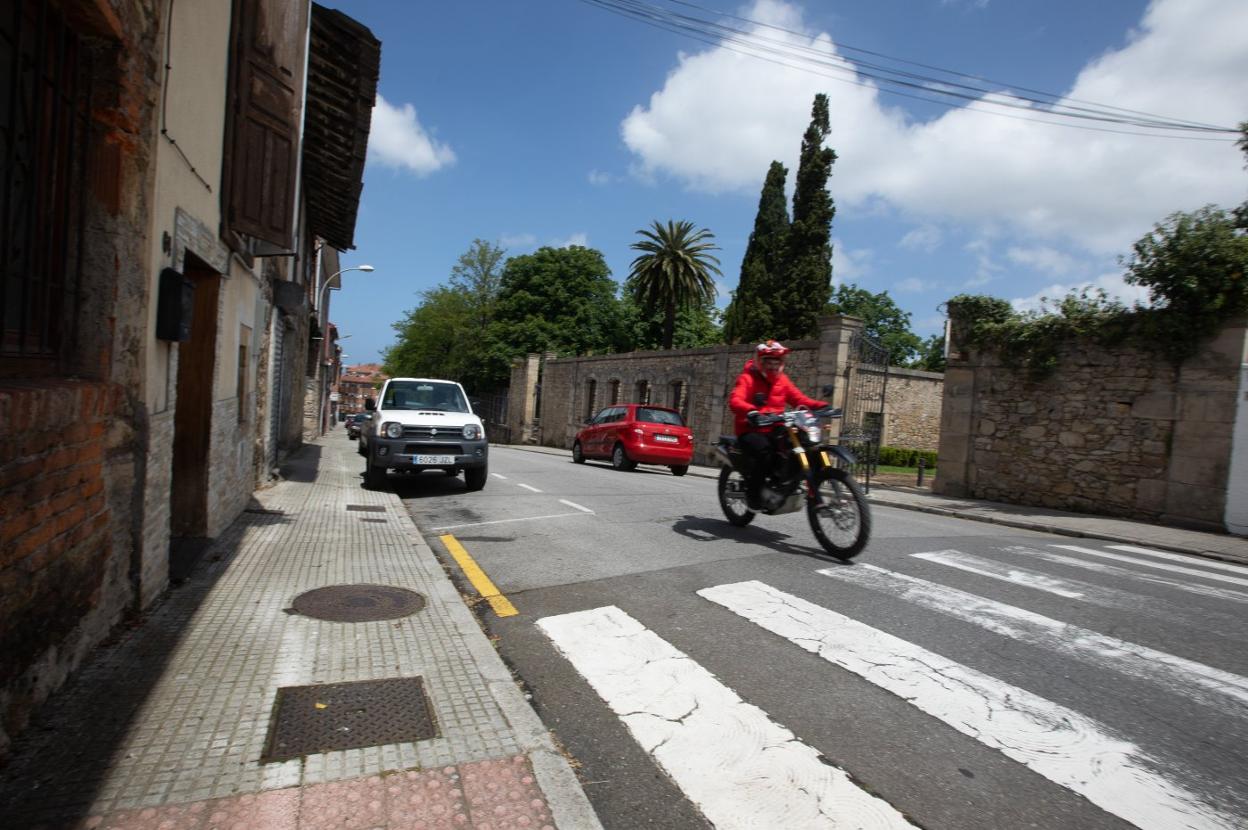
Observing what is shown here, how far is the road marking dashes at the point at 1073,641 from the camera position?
11.8 feet

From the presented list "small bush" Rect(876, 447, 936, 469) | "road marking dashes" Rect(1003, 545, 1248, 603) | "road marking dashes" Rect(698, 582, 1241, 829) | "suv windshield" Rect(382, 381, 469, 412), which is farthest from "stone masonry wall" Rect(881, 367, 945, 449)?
"road marking dashes" Rect(698, 582, 1241, 829)

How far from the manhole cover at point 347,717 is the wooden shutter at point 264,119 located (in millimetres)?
4462

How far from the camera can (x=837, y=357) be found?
18.9 m

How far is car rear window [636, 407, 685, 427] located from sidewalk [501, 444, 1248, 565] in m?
5.64

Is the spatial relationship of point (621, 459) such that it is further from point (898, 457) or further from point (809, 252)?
point (809, 252)

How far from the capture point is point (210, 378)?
232 inches

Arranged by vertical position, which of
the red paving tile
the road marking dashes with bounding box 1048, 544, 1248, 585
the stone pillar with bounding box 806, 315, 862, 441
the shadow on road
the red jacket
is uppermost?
the stone pillar with bounding box 806, 315, 862, 441

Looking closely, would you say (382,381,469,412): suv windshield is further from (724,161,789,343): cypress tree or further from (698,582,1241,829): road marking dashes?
(724,161,789,343): cypress tree

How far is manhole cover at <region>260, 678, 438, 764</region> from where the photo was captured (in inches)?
108

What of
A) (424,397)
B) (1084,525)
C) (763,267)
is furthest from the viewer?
(763,267)

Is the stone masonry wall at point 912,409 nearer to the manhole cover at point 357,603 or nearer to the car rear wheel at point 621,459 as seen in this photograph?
the car rear wheel at point 621,459

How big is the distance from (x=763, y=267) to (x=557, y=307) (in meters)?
15.9

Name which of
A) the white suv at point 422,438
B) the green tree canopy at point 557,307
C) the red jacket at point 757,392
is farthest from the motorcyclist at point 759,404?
the green tree canopy at point 557,307

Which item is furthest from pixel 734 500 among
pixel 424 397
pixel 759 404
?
pixel 424 397
